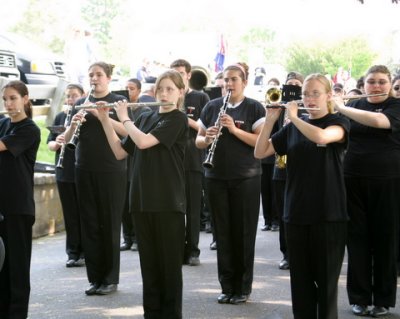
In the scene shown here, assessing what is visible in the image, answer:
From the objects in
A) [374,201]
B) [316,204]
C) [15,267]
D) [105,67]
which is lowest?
[15,267]

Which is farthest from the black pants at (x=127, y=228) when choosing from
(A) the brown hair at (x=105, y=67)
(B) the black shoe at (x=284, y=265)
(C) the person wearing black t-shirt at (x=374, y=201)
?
(C) the person wearing black t-shirt at (x=374, y=201)

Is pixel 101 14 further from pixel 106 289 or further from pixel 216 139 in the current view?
pixel 216 139

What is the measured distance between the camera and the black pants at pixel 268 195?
41.1ft

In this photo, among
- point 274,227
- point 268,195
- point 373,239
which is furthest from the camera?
point 274,227

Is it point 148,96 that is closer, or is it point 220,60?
point 148,96

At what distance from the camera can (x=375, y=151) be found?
292 inches

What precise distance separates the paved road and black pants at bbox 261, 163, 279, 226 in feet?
6.11

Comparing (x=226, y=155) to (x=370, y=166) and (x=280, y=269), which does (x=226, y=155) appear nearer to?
(x=370, y=166)

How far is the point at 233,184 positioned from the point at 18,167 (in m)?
2.05

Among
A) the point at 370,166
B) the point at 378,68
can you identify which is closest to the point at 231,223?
the point at 370,166

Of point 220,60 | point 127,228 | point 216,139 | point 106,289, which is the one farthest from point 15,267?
point 220,60

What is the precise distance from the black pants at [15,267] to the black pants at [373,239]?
276 cm

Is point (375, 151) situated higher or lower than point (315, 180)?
higher

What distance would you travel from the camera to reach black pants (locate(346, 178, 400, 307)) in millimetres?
7434
